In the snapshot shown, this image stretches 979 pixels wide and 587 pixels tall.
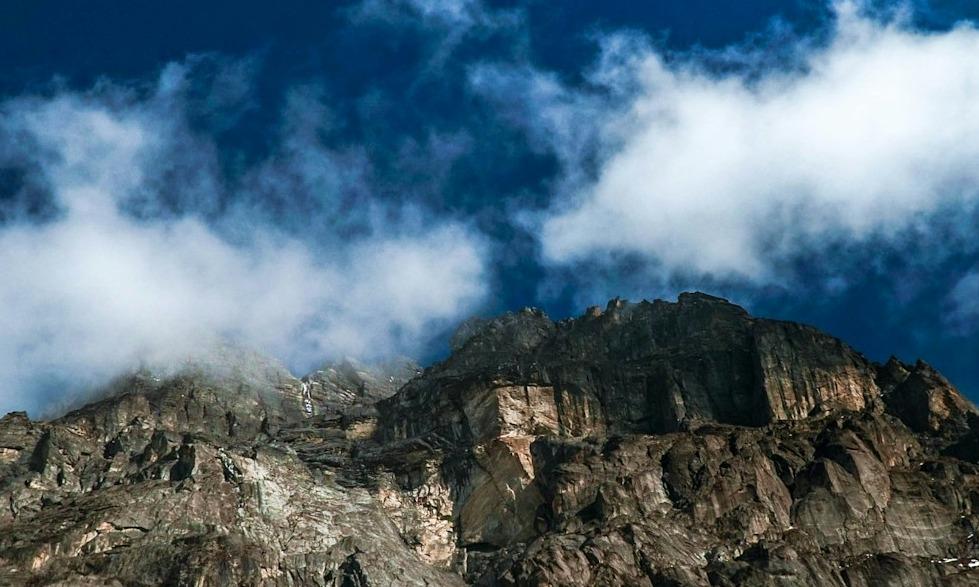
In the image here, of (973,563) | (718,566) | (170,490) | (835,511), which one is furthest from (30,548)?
(973,563)

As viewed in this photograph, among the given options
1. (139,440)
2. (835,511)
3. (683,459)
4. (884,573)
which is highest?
(139,440)

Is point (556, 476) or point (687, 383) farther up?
point (687, 383)

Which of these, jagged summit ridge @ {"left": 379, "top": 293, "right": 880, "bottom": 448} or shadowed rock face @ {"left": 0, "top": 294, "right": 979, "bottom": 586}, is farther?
jagged summit ridge @ {"left": 379, "top": 293, "right": 880, "bottom": 448}

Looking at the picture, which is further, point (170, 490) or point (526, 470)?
point (526, 470)

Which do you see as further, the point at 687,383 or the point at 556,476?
the point at 687,383

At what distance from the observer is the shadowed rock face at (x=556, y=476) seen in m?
132

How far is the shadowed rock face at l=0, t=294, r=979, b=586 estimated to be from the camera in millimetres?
131875

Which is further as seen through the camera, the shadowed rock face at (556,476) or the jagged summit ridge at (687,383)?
the jagged summit ridge at (687,383)

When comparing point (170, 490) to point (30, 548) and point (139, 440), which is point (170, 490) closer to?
point (30, 548)

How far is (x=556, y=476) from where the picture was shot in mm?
152125

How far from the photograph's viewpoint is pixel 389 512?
155875 mm

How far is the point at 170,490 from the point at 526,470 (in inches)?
1809

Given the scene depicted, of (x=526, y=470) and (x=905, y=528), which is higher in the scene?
(x=526, y=470)

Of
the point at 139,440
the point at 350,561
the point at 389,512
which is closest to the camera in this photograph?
the point at 350,561
